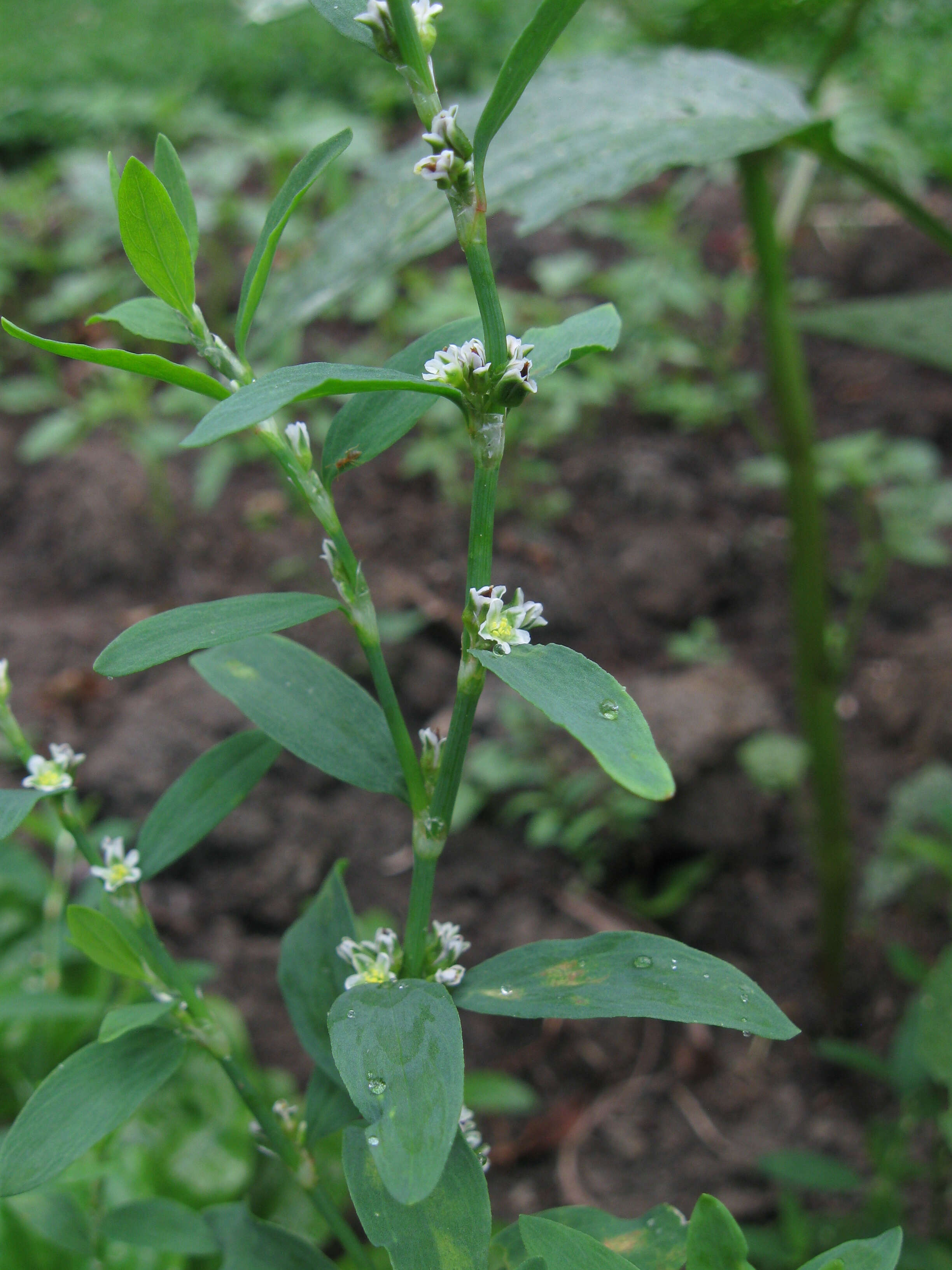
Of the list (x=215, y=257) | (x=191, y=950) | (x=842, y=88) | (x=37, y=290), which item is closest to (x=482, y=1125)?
(x=191, y=950)

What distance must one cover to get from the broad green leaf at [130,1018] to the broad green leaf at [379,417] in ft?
0.95

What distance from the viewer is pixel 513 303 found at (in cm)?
203

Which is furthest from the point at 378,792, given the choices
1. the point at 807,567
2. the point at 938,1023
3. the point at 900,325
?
the point at 900,325

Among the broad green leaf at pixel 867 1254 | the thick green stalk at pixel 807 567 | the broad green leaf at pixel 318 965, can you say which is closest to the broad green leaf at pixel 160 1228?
the broad green leaf at pixel 318 965

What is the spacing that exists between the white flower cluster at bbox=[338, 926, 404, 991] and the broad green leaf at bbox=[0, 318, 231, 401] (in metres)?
0.29

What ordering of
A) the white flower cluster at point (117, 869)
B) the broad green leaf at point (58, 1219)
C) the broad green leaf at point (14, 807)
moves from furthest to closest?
1. the broad green leaf at point (58, 1219)
2. the white flower cluster at point (117, 869)
3. the broad green leaf at point (14, 807)

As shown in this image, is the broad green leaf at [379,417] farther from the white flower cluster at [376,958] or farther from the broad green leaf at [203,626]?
the white flower cluster at [376,958]

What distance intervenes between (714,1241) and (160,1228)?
0.36 meters

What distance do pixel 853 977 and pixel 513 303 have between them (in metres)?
1.42

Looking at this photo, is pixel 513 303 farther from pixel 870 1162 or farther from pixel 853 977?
pixel 870 1162

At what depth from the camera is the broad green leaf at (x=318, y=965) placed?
0.60m

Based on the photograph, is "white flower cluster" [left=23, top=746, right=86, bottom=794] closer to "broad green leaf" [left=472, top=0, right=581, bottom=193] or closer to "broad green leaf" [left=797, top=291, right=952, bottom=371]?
"broad green leaf" [left=472, top=0, right=581, bottom=193]

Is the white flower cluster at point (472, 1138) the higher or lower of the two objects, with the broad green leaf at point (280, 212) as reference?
lower

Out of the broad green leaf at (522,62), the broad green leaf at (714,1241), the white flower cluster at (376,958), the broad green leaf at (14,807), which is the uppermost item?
the broad green leaf at (522,62)
